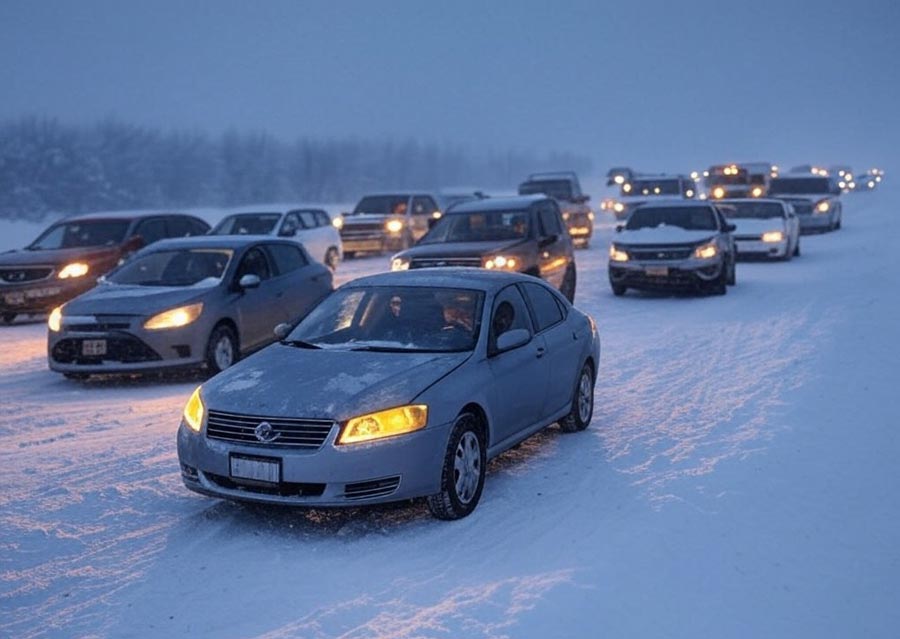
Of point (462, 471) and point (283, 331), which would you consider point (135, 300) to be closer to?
point (283, 331)

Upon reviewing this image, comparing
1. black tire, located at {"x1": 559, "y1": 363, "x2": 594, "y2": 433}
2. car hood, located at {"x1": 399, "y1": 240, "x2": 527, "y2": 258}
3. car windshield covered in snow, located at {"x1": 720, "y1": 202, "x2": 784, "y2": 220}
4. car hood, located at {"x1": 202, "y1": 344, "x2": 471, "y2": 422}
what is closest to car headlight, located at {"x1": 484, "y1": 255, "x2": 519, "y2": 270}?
car hood, located at {"x1": 399, "y1": 240, "x2": 527, "y2": 258}

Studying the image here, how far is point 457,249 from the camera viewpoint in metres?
15.4

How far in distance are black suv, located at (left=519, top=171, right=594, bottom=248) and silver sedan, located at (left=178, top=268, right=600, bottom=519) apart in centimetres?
2308

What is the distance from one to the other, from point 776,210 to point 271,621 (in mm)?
23338

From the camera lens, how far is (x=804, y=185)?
3919 centimetres

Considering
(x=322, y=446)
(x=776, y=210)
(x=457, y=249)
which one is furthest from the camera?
(x=776, y=210)

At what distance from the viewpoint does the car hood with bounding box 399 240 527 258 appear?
1517cm

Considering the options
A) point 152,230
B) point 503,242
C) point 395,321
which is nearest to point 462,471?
point 395,321

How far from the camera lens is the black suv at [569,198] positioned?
3109 centimetres

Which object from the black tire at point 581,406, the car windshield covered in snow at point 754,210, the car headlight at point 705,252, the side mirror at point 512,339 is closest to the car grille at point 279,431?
the side mirror at point 512,339

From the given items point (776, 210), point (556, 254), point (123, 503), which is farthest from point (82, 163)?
point (123, 503)

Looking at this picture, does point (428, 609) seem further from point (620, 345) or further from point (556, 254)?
point (556, 254)

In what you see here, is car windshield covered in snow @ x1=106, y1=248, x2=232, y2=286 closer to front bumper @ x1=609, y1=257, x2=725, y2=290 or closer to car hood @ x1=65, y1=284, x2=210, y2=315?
car hood @ x1=65, y1=284, x2=210, y2=315

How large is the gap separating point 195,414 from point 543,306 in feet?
9.96
